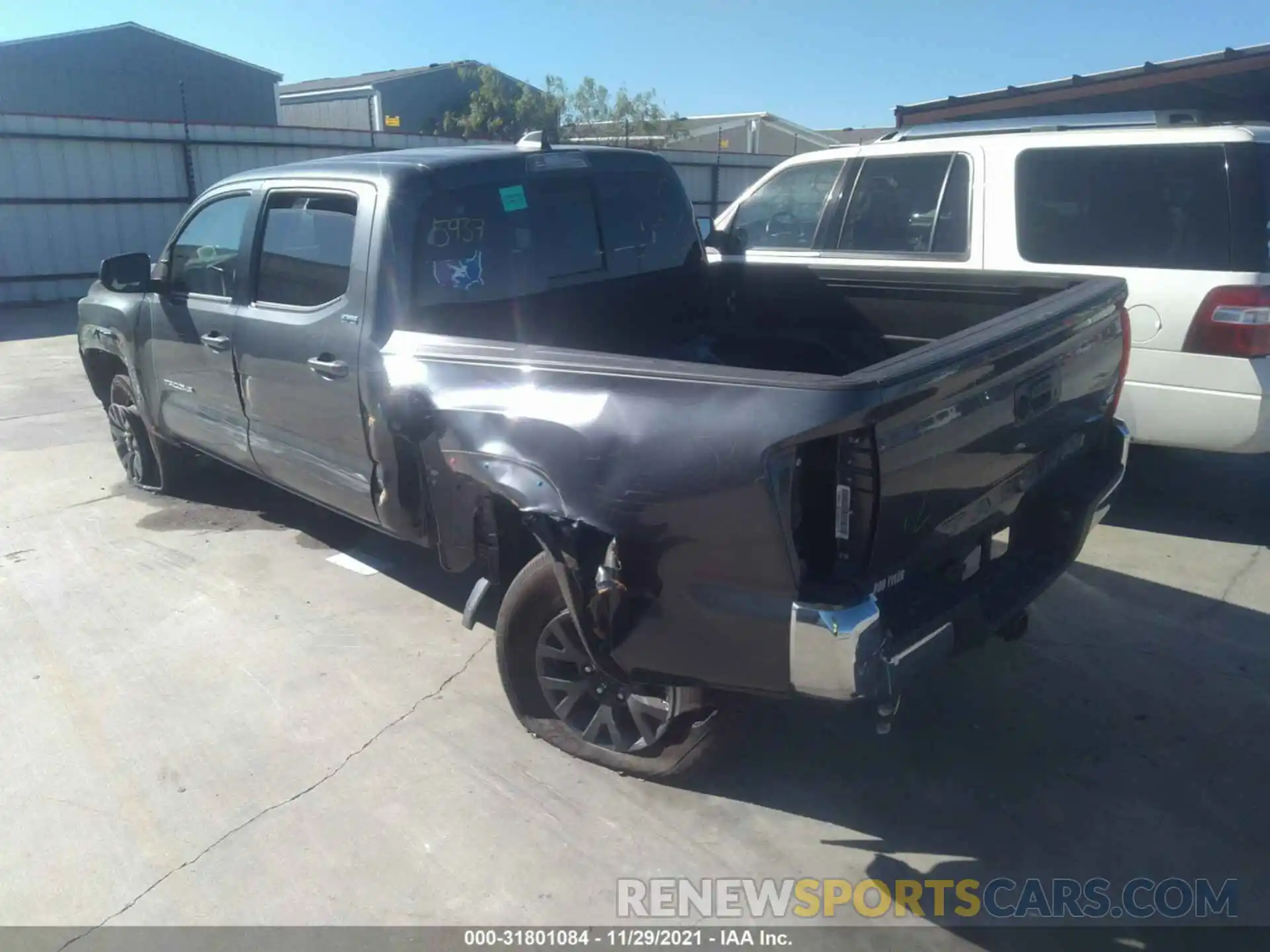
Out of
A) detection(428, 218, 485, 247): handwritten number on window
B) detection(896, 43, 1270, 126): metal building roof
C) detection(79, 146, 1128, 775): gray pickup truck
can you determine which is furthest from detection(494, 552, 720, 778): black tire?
detection(896, 43, 1270, 126): metal building roof

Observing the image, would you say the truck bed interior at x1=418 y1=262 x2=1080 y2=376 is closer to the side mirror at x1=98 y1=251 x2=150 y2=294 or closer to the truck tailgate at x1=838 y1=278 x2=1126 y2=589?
the truck tailgate at x1=838 y1=278 x2=1126 y2=589

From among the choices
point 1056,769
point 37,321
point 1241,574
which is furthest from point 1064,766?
point 37,321

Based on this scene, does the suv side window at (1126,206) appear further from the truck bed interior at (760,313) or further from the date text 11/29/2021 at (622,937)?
the date text 11/29/2021 at (622,937)

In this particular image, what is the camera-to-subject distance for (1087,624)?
432 cm

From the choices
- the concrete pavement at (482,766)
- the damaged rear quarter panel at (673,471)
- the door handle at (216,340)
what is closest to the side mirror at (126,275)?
the door handle at (216,340)

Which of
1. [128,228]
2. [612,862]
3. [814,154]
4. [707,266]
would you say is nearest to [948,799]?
[612,862]

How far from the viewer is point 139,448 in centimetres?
626

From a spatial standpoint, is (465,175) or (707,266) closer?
(465,175)

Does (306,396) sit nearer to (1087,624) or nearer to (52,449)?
(1087,624)

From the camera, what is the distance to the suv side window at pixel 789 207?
6645 millimetres

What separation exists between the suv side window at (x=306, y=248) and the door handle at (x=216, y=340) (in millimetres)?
A: 343

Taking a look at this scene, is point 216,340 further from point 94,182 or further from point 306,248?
point 94,182

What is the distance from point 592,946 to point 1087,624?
8.90 ft

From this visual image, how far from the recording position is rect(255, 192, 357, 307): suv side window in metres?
3.94
